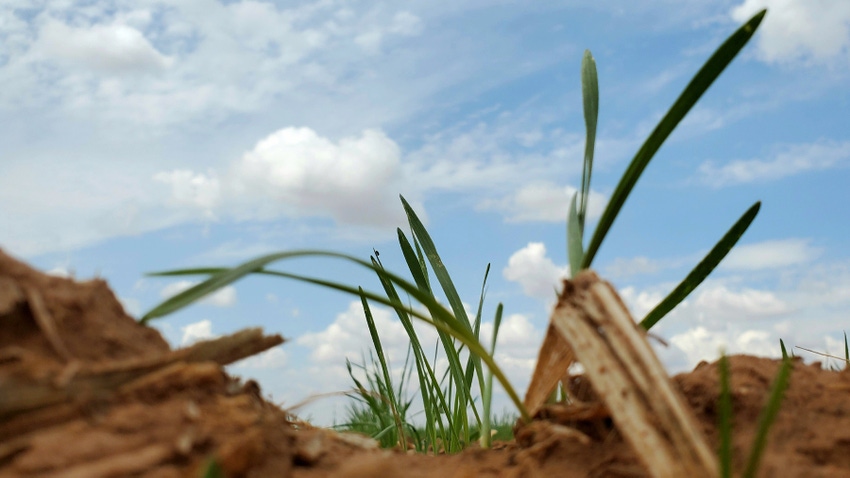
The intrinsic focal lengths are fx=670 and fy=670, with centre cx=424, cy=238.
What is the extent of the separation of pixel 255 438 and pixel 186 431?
0.08 meters

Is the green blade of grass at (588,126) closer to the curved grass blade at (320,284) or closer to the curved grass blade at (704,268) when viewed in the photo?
the curved grass blade at (704,268)

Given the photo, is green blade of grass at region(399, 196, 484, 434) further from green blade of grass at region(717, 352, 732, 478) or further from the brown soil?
green blade of grass at region(717, 352, 732, 478)

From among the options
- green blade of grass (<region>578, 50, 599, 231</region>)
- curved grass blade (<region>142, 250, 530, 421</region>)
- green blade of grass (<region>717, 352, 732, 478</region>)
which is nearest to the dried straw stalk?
green blade of grass (<region>717, 352, 732, 478</region>)

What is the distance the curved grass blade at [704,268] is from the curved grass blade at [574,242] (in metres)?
0.24

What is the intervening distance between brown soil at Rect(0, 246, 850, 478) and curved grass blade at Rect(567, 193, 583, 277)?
0.31 meters

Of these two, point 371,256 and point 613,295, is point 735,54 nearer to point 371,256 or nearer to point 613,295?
point 613,295

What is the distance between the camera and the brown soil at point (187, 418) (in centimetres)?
81

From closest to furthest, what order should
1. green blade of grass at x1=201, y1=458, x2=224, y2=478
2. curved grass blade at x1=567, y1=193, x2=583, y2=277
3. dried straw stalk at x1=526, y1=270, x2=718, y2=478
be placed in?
green blade of grass at x1=201, y1=458, x2=224, y2=478 → dried straw stalk at x1=526, y1=270, x2=718, y2=478 → curved grass blade at x1=567, y1=193, x2=583, y2=277

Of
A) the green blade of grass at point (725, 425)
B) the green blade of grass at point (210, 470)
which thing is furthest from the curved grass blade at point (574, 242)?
the green blade of grass at point (210, 470)

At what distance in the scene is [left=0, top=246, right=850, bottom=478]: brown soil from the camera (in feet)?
2.66

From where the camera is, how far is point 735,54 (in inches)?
45.8

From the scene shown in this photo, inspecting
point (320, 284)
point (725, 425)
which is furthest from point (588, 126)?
point (725, 425)

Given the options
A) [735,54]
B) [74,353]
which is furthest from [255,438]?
[735,54]

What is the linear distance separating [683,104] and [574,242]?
391 mm
